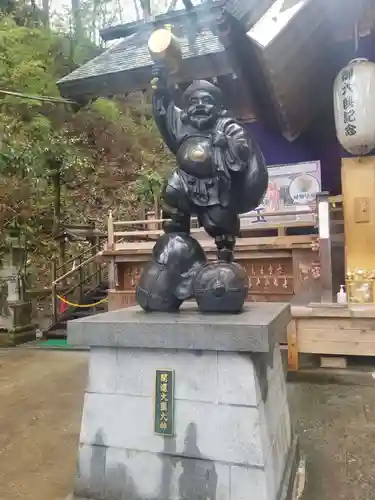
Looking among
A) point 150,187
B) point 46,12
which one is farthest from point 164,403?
point 46,12

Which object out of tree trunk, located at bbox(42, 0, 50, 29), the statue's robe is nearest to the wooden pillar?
the statue's robe

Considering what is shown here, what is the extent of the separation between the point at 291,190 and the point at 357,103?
280 cm

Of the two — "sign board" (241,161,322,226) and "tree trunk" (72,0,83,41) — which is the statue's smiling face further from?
"tree trunk" (72,0,83,41)

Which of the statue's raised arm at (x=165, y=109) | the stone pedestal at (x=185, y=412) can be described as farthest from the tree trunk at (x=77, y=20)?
the stone pedestal at (x=185, y=412)

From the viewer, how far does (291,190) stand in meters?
8.80

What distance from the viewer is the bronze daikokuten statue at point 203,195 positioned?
270cm

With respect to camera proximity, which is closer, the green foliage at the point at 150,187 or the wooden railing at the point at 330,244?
the wooden railing at the point at 330,244

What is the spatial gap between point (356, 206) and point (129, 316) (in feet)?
18.2

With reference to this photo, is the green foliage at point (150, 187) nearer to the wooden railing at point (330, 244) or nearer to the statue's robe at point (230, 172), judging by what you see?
the wooden railing at point (330, 244)

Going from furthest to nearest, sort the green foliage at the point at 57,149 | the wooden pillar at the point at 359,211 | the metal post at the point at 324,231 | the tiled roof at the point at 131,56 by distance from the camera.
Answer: the green foliage at the point at 57,149 < the tiled roof at the point at 131,56 < the wooden pillar at the point at 359,211 < the metal post at the point at 324,231

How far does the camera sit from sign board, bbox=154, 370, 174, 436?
92.9 inches

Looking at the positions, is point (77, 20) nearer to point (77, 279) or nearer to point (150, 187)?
point (150, 187)

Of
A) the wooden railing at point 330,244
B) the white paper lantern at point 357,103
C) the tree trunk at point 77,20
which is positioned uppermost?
the tree trunk at point 77,20

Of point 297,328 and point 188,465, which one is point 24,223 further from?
point 188,465
